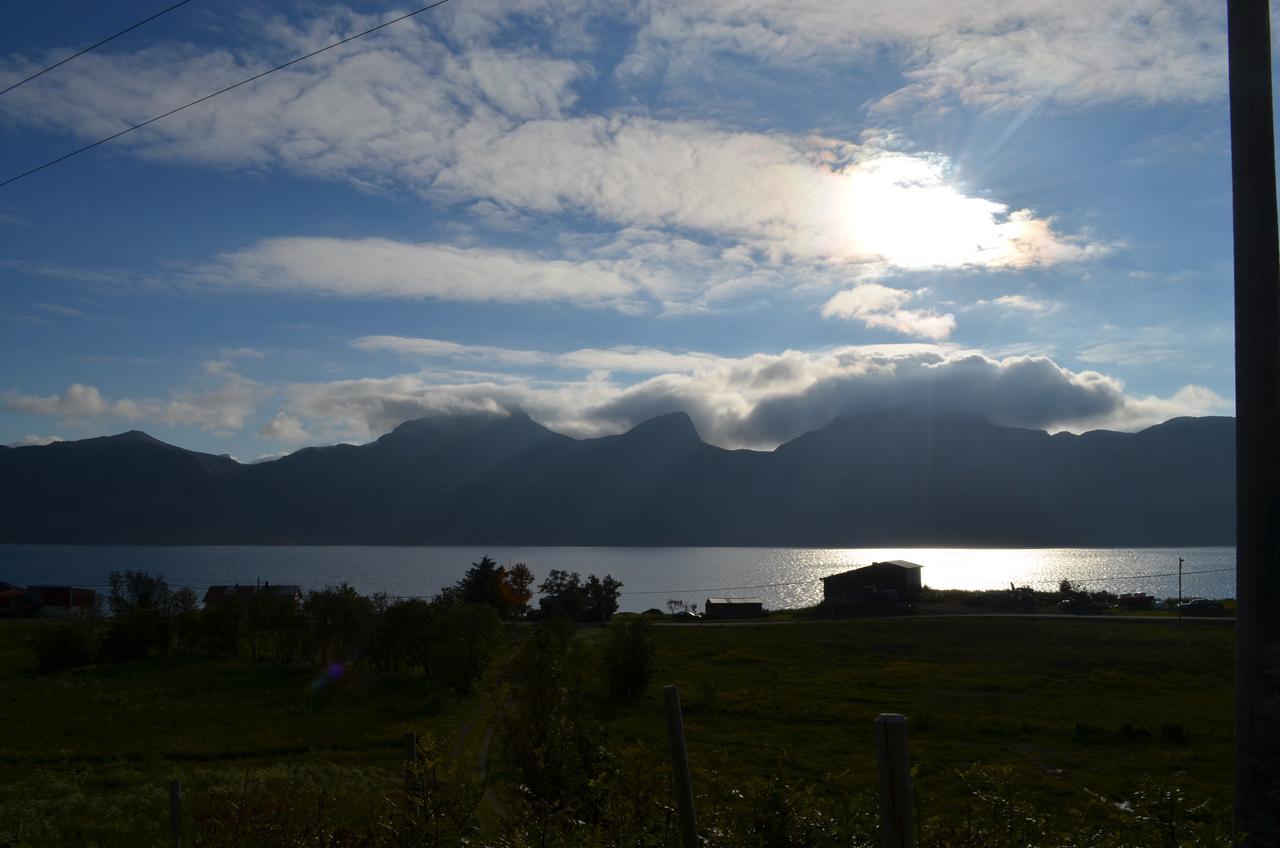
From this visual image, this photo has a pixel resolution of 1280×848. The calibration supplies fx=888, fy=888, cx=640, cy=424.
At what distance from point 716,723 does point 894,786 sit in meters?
27.7

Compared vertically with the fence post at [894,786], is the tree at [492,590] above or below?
below

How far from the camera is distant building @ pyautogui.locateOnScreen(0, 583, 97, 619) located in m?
79.2

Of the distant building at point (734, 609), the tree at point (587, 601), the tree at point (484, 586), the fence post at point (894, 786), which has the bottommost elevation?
the distant building at point (734, 609)

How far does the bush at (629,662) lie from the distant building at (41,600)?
62.9m

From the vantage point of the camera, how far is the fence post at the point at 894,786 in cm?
345

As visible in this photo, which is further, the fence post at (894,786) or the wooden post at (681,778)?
the wooden post at (681,778)

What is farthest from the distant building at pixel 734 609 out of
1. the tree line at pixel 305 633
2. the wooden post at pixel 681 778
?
the wooden post at pixel 681 778

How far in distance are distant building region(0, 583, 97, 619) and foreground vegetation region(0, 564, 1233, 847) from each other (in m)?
30.0

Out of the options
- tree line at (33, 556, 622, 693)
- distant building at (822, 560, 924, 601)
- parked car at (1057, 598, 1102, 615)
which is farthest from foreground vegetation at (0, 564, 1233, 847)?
distant building at (822, 560, 924, 601)

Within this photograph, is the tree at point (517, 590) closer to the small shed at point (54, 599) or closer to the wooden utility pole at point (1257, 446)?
the small shed at point (54, 599)

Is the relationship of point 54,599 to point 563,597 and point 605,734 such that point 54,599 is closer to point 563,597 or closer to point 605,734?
point 563,597

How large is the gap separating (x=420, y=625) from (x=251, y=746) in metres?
15.3

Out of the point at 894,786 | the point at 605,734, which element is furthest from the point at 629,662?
the point at 894,786

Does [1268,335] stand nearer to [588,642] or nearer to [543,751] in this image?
[543,751]
